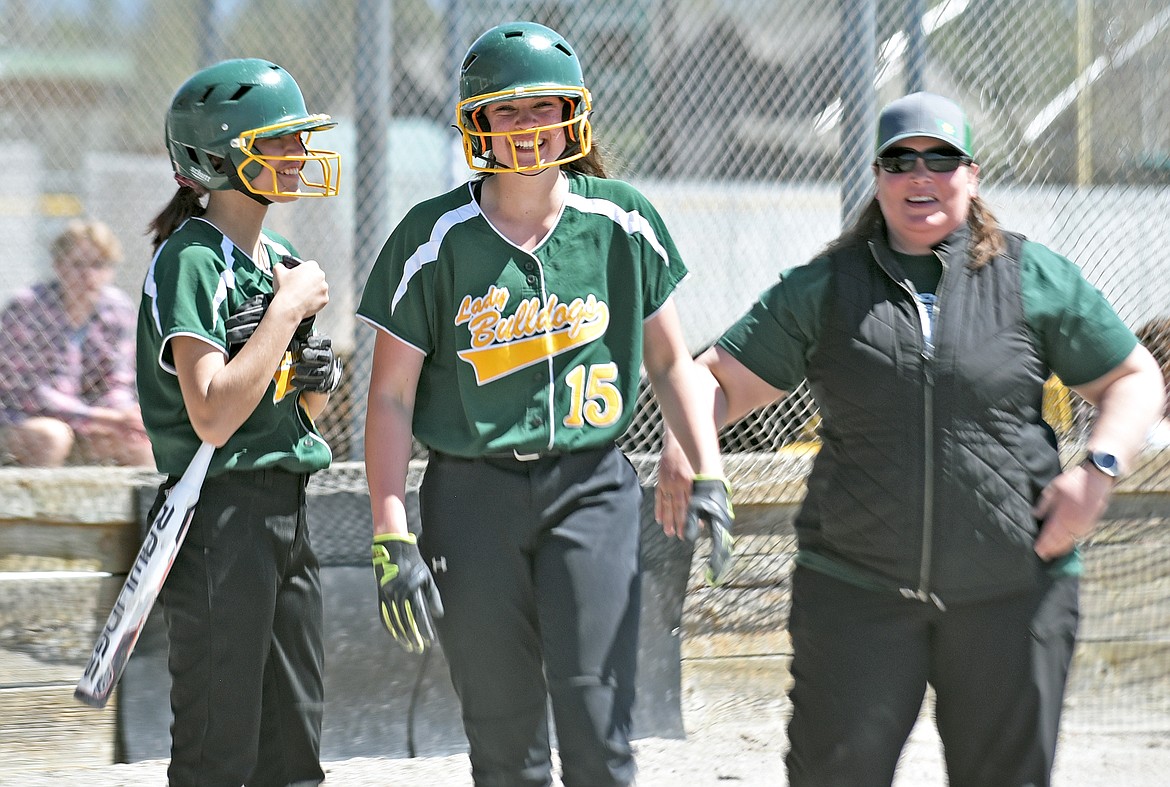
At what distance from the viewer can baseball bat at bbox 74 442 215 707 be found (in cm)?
279

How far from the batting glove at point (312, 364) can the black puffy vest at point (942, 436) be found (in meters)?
1.17

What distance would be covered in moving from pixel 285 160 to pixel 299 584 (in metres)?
1.00

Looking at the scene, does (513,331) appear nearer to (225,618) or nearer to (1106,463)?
(225,618)

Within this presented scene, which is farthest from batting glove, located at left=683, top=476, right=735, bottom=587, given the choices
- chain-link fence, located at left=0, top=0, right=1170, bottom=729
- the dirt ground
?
chain-link fence, located at left=0, top=0, right=1170, bottom=729

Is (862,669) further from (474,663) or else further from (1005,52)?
(1005,52)

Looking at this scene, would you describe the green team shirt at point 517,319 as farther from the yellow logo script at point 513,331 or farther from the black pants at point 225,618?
the black pants at point 225,618

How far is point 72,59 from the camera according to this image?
4230 mm

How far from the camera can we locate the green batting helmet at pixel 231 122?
294cm

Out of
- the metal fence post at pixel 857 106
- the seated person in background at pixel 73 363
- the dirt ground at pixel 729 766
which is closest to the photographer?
the dirt ground at pixel 729 766

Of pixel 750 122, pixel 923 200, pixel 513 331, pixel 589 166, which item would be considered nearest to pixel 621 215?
pixel 589 166

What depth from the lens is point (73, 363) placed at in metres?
4.37

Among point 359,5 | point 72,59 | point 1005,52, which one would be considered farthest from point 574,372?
point 1005,52

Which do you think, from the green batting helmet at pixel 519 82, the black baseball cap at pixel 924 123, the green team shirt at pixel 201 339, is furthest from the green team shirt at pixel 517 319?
the black baseball cap at pixel 924 123

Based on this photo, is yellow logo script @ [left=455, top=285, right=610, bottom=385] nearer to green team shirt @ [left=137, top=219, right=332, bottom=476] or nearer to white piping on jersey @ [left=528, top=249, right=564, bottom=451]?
white piping on jersey @ [left=528, top=249, right=564, bottom=451]
